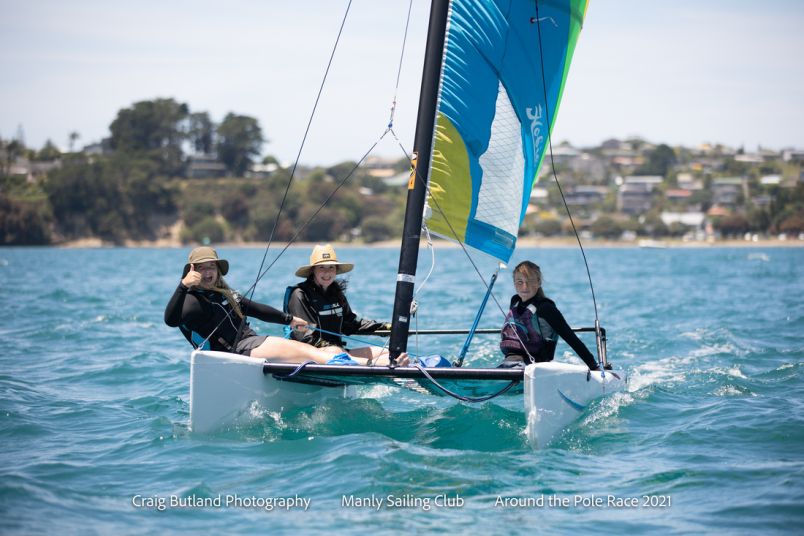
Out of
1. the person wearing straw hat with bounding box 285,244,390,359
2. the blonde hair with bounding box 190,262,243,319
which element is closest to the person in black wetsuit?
the person wearing straw hat with bounding box 285,244,390,359

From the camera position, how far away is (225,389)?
417 cm

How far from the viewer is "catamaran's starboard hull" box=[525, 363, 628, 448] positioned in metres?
3.98

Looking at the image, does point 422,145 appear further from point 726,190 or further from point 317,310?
point 726,190

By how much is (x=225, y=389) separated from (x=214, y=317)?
1.98 ft

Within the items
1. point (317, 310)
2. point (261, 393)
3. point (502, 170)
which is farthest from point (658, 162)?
point (261, 393)

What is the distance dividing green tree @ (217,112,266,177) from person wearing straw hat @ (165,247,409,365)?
9310 centimetres

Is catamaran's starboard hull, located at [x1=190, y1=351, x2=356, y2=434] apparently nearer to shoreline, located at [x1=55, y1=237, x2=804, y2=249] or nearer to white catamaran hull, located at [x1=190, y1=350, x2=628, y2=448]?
white catamaran hull, located at [x1=190, y1=350, x2=628, y2=448]

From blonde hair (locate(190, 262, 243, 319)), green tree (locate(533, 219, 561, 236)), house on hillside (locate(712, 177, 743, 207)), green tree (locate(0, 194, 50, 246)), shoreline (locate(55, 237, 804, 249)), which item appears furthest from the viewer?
house on hillside (locate(712, 177, 743, 207))

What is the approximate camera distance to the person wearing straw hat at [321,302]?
4.86 metres

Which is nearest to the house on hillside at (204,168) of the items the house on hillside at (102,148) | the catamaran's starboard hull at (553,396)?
the house on hillside at (102,148)

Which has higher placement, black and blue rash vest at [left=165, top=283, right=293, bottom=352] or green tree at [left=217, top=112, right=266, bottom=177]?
green tree at [left=217, top=112, right=266, bottom=177]

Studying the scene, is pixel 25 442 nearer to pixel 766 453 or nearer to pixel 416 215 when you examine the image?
pixel 416 215

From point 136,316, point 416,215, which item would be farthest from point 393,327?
point 136,316

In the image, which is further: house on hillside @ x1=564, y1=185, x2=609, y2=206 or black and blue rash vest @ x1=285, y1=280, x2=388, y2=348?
house on hillside @ x1=564, y1=185, x2=609, y2=206
